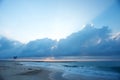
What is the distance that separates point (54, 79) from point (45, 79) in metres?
0.47

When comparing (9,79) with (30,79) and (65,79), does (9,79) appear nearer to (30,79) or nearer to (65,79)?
(30,79)

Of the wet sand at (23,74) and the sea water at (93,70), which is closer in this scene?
the wet sand at (23,74)

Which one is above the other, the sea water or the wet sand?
the wet sand

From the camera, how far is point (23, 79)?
28.4ft

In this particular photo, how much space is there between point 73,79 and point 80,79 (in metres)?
0.36

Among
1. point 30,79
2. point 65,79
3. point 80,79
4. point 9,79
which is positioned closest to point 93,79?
point 80,79

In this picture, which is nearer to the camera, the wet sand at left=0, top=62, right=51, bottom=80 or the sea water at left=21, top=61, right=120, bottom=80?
the wet sand at left=0, top=62, right=51, bottom=80

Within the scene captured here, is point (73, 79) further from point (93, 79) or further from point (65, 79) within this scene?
point (93, 79)

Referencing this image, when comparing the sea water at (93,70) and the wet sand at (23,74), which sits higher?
the wet sand at (23,74)

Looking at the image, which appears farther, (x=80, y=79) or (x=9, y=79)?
(x=80, y=79)

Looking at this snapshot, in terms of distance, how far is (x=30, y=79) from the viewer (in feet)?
28.8

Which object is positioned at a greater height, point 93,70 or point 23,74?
point 23,74

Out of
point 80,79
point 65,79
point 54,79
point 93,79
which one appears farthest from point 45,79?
point 93,79

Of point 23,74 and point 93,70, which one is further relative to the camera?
point 93,70
